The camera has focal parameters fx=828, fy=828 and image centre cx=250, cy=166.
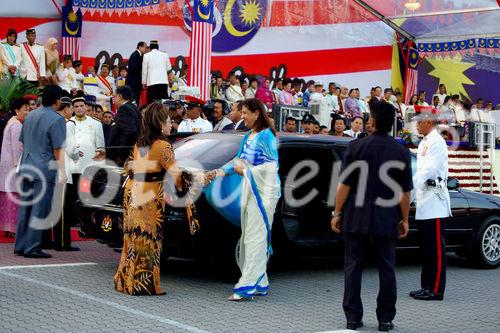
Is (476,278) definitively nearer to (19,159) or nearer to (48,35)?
(19,159)

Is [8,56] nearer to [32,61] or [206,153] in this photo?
[32,61]

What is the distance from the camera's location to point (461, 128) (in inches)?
811

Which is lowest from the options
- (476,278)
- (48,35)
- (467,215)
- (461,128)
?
(476,278)

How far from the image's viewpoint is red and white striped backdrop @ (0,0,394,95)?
20.3m

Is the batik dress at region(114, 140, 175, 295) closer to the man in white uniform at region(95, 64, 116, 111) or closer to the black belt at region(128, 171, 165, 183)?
the black belt at region(128, 171, 165, 183)

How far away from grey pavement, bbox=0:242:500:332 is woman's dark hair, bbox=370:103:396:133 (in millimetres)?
1592

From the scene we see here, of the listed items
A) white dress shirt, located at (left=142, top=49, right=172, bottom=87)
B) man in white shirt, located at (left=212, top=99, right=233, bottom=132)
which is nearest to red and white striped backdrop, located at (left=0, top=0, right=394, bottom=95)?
white dress shirt, located at (left=142, top=49, right=172, bottom=87)

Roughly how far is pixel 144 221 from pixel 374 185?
2156 millimetres

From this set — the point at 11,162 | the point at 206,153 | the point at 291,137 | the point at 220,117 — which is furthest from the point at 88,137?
the point at 291,137

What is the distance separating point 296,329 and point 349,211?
101 centimetres

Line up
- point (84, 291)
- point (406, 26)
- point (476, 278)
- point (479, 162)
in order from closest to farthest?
point (84, 291), point (476, 278), point (479, 162), point (406, 26)

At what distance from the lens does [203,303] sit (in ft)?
23.5

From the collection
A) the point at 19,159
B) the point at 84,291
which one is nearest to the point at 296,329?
the point at 84,291

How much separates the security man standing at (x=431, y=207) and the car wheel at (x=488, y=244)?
210 centimetres
